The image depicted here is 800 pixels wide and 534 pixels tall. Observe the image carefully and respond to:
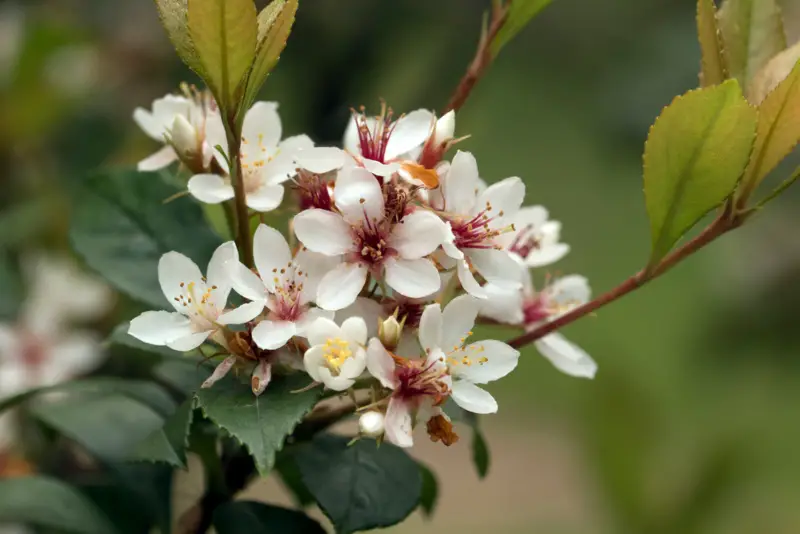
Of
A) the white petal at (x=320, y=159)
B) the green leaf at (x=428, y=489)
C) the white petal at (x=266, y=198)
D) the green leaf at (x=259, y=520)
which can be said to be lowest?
the green leaf at (x=428, y=489)

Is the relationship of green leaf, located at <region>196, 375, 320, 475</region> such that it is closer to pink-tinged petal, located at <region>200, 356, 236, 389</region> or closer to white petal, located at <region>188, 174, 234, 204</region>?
pink-tinged petal, located at <region>200, 356, 236, 389</region>

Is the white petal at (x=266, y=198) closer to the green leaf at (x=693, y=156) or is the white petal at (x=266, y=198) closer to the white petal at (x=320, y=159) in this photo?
the white petal at (x=320, y=159)

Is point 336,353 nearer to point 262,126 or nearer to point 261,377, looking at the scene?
point 261,377

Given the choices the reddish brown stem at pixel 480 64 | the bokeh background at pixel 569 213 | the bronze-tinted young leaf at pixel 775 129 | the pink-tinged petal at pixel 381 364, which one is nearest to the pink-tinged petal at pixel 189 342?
the pink-tinged petal at pixel 381 364

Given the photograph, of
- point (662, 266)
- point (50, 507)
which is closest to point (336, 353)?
point (662, 266)

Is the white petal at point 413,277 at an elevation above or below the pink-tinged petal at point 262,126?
below

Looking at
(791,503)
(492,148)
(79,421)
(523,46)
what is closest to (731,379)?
(791,503)
